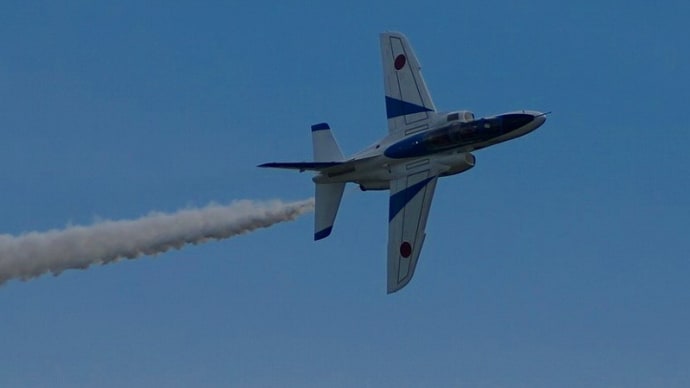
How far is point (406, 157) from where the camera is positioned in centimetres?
11144

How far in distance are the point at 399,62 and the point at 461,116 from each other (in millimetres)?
5201

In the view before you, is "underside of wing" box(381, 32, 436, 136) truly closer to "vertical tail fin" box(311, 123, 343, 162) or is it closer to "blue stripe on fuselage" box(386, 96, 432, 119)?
"blue stripe on fuselage" box(386, 96, 432, 119)

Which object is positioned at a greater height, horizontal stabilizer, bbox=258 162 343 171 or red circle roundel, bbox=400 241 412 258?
horizontal stabilizer, bbox=258 162 343 171

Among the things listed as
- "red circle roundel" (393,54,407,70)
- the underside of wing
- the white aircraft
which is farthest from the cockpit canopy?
"red circle roundel" (393,54,407,70)

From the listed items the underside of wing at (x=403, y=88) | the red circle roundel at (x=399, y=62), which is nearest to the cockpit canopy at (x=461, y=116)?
the underside of wing at (x=403, y=88)

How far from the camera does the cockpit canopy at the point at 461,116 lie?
110 meters

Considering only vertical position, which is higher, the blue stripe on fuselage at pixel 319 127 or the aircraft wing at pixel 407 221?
the blue stripe on fuselage at pixel 319 127

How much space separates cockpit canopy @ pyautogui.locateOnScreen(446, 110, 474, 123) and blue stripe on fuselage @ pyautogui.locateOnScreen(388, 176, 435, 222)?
2.59m

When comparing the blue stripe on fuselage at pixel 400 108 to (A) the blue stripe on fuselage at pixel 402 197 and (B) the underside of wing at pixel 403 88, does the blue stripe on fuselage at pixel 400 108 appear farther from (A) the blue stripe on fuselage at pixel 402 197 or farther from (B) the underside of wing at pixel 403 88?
(A) the blue stripe on fuselage at pixel 402 197

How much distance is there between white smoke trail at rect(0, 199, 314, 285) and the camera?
4407 inches

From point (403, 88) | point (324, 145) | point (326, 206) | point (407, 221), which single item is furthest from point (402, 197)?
point (403, 88)

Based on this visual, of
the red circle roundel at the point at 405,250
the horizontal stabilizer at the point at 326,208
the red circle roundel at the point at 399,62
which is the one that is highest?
the red circle roundel at the point at 399,62

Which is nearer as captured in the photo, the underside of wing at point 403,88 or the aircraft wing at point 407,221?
the aircraft wing at point 407,221

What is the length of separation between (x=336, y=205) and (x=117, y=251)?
965 centimetres
